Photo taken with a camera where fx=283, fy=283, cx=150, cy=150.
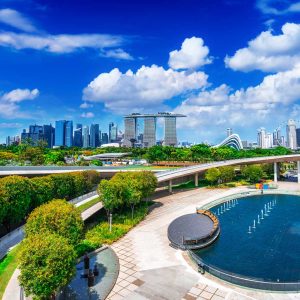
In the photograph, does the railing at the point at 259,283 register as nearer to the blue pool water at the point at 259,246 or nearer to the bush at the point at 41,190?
the blue pool water at the point at 259,246

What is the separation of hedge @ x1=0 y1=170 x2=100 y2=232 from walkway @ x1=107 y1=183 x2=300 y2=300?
12.8m

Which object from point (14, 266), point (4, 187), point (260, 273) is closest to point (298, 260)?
point (260, 273)

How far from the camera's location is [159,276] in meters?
25.2

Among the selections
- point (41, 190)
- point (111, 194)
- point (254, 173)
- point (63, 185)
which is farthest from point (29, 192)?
point (254, 173)

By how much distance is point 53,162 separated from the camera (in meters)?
100

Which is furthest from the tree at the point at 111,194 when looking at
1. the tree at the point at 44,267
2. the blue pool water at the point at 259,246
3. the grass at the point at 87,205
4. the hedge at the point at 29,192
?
the tree at the point at 44,267

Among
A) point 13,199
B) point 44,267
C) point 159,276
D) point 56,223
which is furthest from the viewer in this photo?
point 13,199

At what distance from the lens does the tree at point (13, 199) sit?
107 ft

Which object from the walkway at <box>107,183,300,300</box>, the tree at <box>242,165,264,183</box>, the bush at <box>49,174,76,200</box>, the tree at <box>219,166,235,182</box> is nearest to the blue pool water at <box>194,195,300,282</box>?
the walkway at <box>107,183,300,300</box>

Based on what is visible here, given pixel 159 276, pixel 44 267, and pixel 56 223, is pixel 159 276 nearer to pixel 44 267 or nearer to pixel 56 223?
pixel 56 223

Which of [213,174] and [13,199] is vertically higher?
[13,199]

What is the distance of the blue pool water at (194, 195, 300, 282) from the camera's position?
2822 cm

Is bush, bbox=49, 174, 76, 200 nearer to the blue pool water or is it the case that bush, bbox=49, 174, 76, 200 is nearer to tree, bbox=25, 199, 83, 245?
tree, bbox=25, 199, 83, 245

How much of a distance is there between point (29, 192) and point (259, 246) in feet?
98.5
